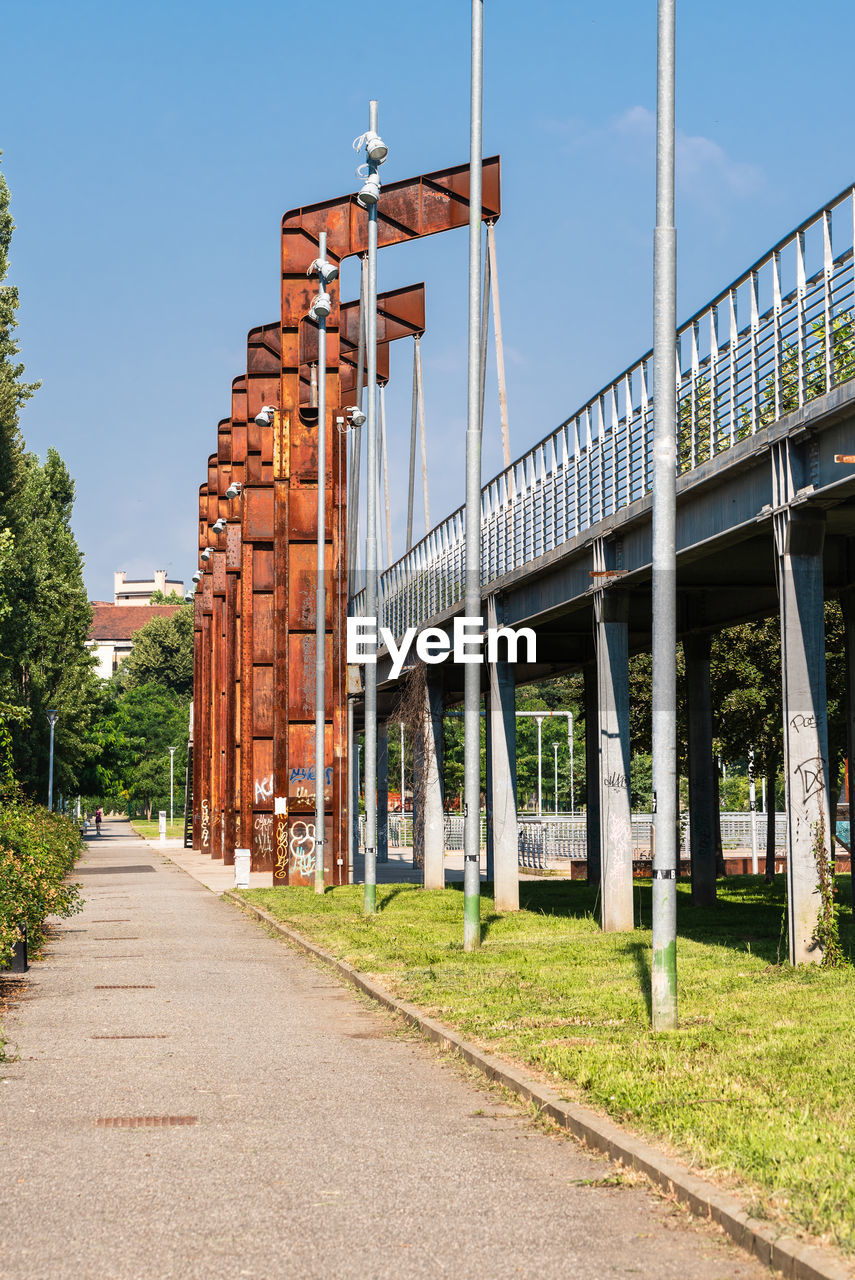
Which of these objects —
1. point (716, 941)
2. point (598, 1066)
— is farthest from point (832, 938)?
Answer: point (598, 1066)

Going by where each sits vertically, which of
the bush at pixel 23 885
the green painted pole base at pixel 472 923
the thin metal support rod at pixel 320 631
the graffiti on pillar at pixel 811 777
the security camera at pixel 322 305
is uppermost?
the security camera at pixel 322 305

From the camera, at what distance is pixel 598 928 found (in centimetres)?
2103

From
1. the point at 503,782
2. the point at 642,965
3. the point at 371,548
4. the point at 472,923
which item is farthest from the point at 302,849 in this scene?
the point at 642,965

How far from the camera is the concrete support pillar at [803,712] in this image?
14.2 m

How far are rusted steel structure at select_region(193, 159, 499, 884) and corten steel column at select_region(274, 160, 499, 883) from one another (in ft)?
0.08

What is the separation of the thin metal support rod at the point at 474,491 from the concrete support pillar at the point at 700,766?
26.7 feet

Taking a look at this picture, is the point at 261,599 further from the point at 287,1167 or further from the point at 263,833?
the point at 287,1167

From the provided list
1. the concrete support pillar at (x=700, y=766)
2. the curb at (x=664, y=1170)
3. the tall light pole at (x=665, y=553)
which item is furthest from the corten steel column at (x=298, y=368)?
the curb at (x=664, y=1170)

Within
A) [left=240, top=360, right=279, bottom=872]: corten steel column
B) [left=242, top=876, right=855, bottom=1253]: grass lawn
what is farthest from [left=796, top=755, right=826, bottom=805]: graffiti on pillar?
[left=240, top=360, right=279, bottom=872]: corten steel column

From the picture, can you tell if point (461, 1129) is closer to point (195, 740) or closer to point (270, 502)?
point (270, 502)

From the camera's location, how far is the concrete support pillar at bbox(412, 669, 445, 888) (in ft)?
107

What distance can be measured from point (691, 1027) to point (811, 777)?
392 cm

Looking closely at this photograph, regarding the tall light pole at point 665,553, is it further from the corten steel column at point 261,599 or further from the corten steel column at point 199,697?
the corten steel column at point 199,697

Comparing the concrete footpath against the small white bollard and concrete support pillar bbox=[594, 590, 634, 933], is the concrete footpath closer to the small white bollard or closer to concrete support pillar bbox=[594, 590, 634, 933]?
concrete support pillar bbox=[594, 590, 634, 933]
